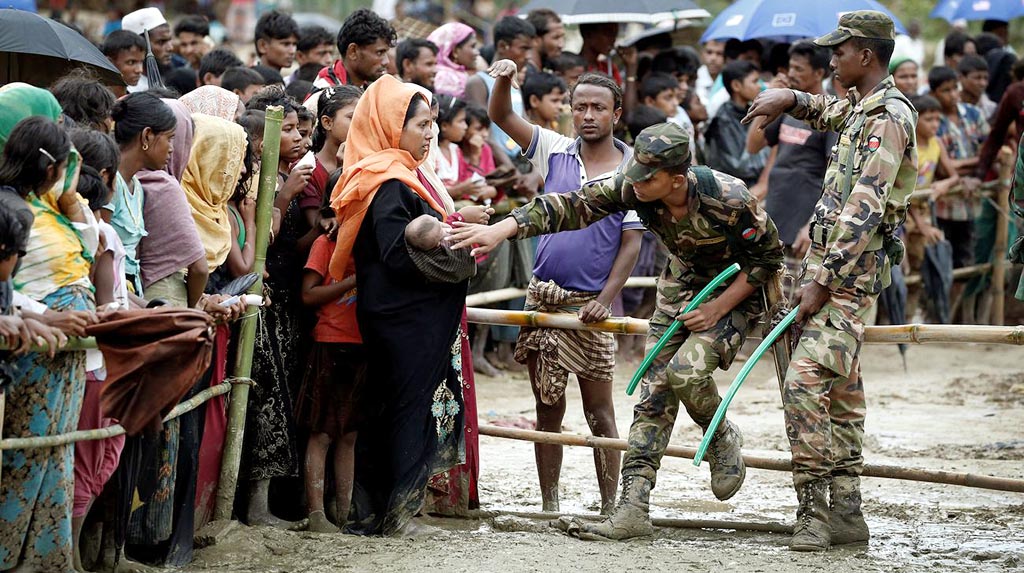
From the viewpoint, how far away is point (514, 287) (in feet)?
31.3

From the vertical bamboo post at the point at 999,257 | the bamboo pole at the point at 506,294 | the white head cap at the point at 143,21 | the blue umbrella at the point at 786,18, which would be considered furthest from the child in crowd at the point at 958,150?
the white head cap at the point at 143,21

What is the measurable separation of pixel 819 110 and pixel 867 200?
71 centimetres

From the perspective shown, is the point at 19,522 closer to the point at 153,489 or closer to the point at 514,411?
the point at 153,489

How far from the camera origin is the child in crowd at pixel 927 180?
10781mm

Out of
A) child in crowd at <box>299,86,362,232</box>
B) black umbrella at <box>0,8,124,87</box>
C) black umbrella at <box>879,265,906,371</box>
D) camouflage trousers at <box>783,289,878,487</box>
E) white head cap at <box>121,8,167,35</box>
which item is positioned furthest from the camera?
black umbrella at <box>879,265,906,371</box>

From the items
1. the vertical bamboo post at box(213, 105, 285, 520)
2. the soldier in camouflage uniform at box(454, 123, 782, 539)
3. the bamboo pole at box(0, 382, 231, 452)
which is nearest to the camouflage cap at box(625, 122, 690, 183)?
the soldier in camouflage uniform at box(454, 123, 782, 539)

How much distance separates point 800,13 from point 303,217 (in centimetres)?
602

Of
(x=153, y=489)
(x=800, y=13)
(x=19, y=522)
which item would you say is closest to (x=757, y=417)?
(x=800, y=13)

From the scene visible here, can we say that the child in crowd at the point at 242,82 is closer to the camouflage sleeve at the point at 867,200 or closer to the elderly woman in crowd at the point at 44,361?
the elderly woman in crowd at the point at 44,361

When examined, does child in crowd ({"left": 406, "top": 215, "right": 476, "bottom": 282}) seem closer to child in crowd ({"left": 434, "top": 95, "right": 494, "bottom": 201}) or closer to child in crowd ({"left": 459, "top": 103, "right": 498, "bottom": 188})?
child in crowd ({"left": 434, "top": 95, "right": 494, "bottom": 201})

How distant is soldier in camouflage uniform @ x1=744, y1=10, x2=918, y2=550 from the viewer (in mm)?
5180

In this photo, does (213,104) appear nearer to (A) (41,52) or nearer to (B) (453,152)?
(A) (41,52)

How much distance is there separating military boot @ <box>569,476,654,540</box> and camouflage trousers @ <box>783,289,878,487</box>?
2.06ft

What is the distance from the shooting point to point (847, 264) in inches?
203
